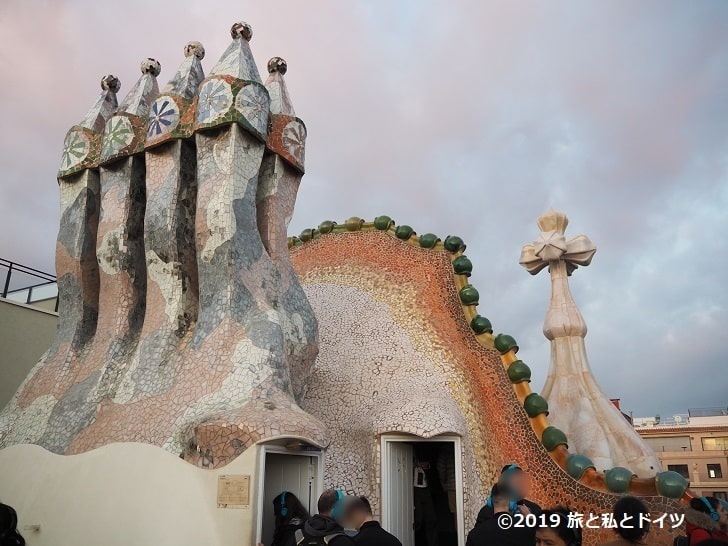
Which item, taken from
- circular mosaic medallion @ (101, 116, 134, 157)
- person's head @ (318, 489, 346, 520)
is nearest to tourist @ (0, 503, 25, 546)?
person's head @ (318, 489, 346, 520)

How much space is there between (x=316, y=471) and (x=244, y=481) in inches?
30.2

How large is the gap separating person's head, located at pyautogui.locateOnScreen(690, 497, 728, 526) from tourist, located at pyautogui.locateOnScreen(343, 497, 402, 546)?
6.56 feet

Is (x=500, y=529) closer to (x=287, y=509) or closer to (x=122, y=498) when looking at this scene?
(x=287, y=509)

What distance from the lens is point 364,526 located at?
122 inches

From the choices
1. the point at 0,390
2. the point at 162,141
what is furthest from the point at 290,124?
the point at 0,390

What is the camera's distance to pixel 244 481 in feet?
14.7

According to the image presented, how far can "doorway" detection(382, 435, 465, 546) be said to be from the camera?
247 inches

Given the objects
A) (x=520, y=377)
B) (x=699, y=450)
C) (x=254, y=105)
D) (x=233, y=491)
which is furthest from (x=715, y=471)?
(x=233, y=491)

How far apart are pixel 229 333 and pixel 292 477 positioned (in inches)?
58.1

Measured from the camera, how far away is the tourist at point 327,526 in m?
2.99

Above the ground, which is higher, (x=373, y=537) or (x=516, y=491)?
(x=516, y=491)

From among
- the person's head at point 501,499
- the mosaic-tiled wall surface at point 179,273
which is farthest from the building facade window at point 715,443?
the person's head at point 501,499

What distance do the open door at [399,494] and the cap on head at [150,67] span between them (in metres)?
5.48

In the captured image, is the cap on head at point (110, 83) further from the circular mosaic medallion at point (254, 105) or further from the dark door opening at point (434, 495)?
the dark door opening at point (434, 495)
